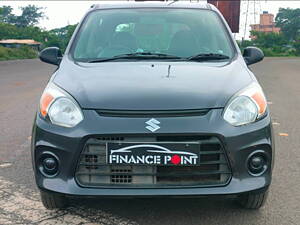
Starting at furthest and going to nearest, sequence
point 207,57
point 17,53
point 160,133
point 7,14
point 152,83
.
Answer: point 7,14
point 17,53
point 207,57
point 152,83
point 160,133

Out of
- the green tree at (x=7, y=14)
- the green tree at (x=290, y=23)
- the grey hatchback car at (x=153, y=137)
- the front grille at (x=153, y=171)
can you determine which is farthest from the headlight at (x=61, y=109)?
the green tree at (x=7, y=14)

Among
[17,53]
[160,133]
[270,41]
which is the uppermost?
[160,133]

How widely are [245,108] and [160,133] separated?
628mm

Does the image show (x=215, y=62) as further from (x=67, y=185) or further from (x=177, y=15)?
(x=67, y=185)

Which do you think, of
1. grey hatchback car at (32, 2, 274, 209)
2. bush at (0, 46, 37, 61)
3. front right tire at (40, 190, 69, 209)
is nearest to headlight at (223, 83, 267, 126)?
grey hatchback car at (32, 2, 274, 209)

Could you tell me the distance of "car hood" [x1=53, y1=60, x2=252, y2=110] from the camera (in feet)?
9.35

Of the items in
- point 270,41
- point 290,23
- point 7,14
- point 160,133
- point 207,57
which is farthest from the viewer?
point 7,14

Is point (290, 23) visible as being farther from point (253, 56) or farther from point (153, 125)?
point (153, 125)

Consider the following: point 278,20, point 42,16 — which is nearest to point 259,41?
point 278,20

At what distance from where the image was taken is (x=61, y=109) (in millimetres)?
2916

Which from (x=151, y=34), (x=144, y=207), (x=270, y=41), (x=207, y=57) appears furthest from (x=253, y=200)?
(x=270, y=41)

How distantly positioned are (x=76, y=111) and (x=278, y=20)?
304ft

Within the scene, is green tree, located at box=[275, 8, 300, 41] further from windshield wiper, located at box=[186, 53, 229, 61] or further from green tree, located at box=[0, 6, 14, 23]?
windshield wiper, located at box=[186, 53, 229, 61]

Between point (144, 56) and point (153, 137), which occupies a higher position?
point (144, 56)
